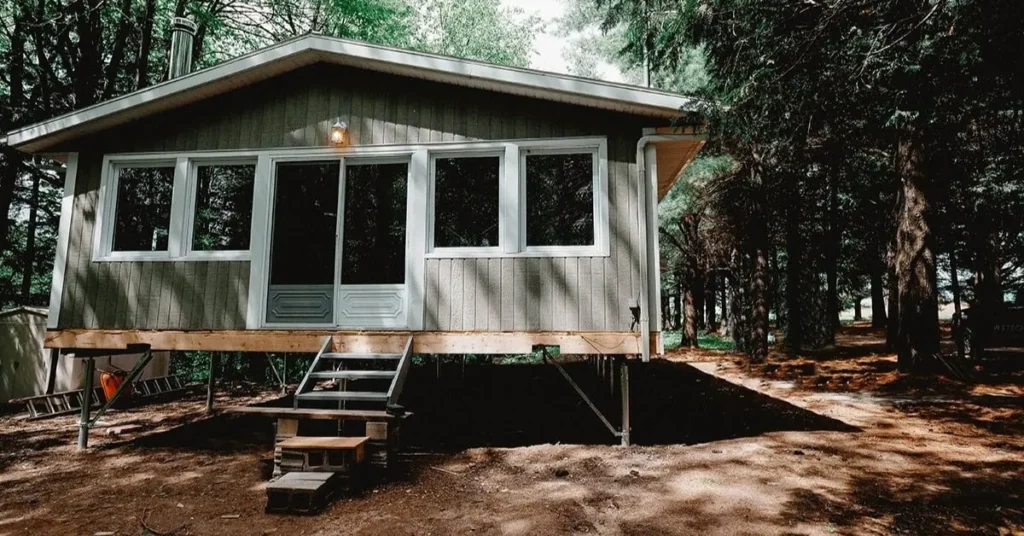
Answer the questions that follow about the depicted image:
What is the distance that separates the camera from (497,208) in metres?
6.46

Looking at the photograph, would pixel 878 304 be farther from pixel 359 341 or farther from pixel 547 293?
pixel 359 341

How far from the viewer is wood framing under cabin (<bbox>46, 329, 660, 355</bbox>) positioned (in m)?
5.87

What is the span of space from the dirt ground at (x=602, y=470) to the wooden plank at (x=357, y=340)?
Answer: 1187 millimetres

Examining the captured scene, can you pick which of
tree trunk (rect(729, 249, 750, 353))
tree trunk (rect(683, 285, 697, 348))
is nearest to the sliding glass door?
tree trunk (rect(729, 249, 750, 353))

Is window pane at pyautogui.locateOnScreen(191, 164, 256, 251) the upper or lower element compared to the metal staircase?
upper

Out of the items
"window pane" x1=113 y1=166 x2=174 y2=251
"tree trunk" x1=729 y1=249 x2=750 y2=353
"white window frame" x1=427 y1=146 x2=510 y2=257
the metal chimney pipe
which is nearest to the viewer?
"white window frame" x1=427 y1=146 x2=510 y2=257

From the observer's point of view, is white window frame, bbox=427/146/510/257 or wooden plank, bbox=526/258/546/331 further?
white window frame, bbox=427/146/510/257

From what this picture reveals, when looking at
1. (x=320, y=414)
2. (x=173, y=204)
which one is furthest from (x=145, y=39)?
(x=320, y=414)

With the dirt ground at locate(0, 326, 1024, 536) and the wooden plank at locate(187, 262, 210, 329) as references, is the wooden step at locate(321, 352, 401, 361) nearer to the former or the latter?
the dirt ground at locate(0, 326, 1024, 536)

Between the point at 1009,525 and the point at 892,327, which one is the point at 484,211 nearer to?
the point at 1009,525

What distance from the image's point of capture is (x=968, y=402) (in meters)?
7.47

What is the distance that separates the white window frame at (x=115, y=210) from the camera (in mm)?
6664

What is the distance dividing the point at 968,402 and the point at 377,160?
8.93 m

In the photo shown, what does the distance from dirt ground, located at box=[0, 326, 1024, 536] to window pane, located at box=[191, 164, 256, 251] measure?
2685mm
